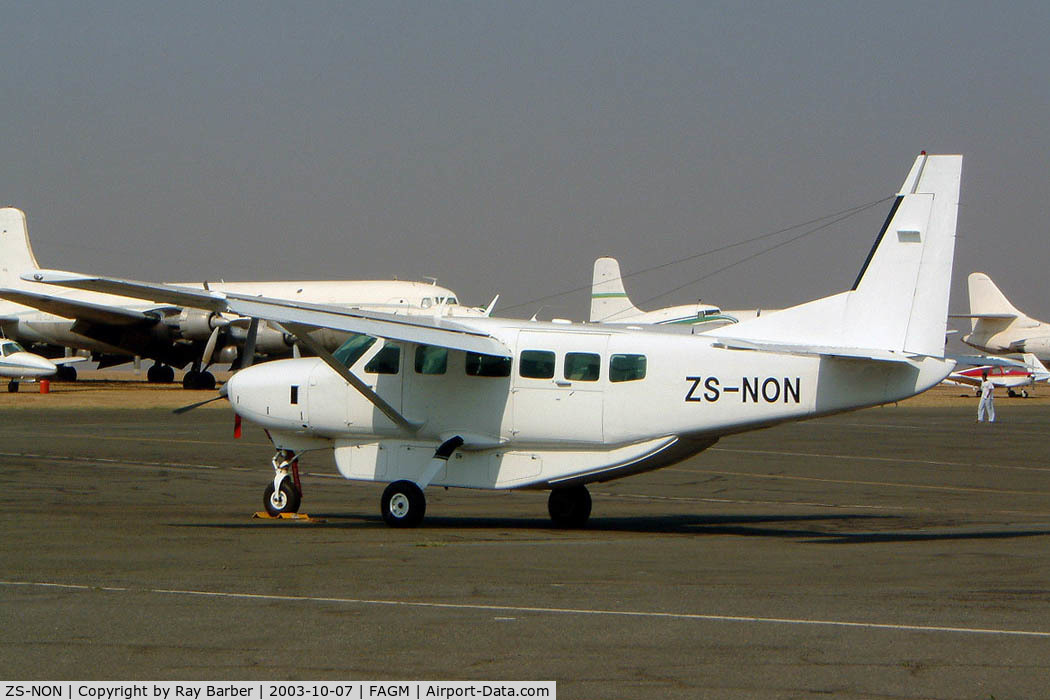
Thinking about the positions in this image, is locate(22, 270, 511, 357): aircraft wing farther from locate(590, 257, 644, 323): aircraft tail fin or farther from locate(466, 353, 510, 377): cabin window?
locate(590, 257, 644, 323): aircraft tail fin

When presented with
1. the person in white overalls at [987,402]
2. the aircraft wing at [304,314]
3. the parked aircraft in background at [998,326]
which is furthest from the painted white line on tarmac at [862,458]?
the parked aircraft in background at [998,326]

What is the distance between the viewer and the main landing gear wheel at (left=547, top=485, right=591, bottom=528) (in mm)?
15672

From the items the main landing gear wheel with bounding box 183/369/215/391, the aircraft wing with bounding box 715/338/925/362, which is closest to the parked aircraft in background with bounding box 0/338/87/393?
the main landing gear wheel with bounding box 183/369/215/391

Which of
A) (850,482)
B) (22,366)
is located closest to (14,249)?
(22,366)

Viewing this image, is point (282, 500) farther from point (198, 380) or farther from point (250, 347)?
point (198, 380)

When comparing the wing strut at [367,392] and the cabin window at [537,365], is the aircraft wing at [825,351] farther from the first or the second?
the wing strut at [367,392]

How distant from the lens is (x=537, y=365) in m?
15.1

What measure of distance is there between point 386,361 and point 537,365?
1.92 meters

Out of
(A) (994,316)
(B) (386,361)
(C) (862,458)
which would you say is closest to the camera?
(B) (386,361)

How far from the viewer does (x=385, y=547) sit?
12.9 meters

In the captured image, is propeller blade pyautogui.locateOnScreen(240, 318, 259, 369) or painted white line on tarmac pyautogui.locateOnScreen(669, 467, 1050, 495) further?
painted white line on tarmac pyautogui.locateOnScreen(669, 467, 1050, 495)

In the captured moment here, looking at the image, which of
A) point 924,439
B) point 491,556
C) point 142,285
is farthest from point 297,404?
point 924,439

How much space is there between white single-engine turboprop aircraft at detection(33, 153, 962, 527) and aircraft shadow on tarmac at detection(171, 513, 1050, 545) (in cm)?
57

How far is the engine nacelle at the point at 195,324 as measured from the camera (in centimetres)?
5397
